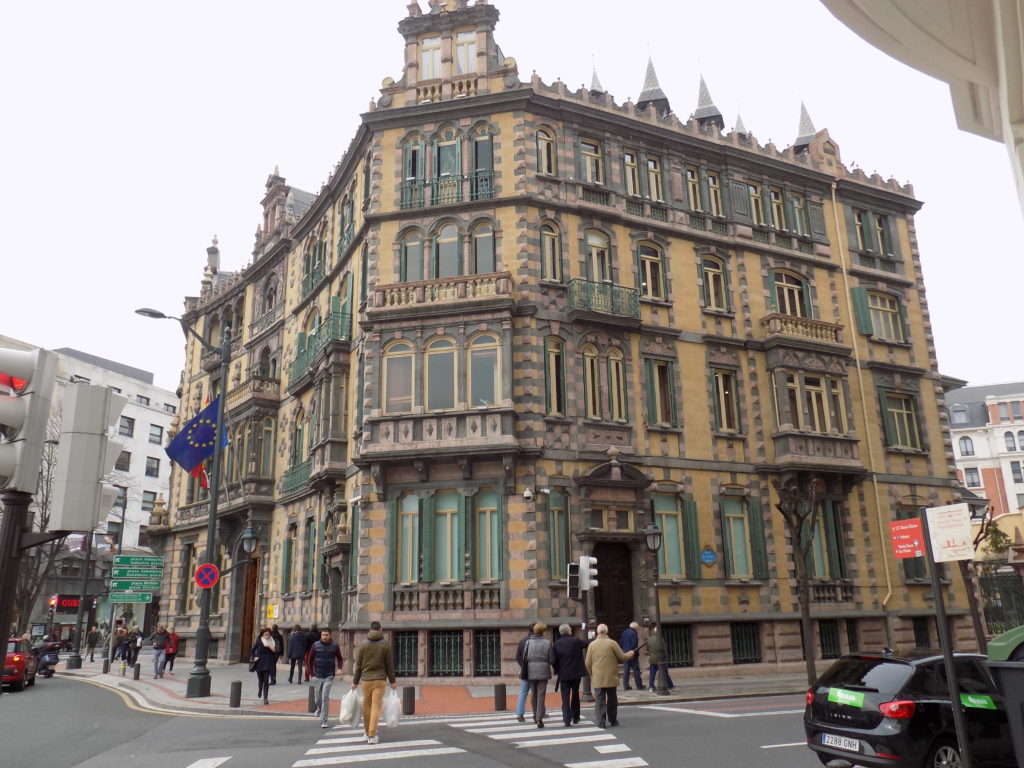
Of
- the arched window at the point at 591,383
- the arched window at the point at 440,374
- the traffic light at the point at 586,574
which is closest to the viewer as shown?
the traffic light at the point at 586,574

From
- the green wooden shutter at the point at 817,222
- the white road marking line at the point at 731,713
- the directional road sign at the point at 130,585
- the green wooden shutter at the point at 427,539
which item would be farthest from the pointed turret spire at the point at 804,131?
the directional road sign at the point at 130,585

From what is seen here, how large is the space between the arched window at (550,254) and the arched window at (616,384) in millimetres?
2948

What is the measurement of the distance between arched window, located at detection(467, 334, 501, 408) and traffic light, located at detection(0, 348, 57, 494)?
1806 cm

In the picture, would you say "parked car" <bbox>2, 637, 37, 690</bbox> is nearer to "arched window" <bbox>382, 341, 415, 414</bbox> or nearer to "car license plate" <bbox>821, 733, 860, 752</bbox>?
"arched window" <bbox>382, 341, 415, 414</bbox>

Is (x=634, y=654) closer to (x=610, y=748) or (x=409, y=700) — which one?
(x=409, y=700)

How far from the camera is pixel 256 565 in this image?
33312 mm

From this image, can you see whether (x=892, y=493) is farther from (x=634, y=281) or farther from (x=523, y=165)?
(x=523, y=165)

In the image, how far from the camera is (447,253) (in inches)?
1005

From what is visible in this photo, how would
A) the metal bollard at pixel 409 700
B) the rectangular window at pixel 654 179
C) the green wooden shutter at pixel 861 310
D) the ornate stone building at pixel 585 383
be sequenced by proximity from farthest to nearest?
1. the green wooden shutter at pixel 861 310
2. the rectangular window at pixel 654 179
3. the ornate stone building at pixel 585 383
4. the metal bollard at pixel 409 700

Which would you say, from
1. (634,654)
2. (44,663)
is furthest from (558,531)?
(44,663)

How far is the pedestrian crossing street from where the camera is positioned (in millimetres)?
10789

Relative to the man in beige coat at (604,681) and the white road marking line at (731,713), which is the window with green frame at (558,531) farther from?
the man in beige coat at (604,681)

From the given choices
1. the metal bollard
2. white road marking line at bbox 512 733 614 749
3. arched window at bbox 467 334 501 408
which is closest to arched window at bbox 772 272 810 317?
arched window at bbox 467 334 501 408

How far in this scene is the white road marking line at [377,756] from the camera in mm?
10711
